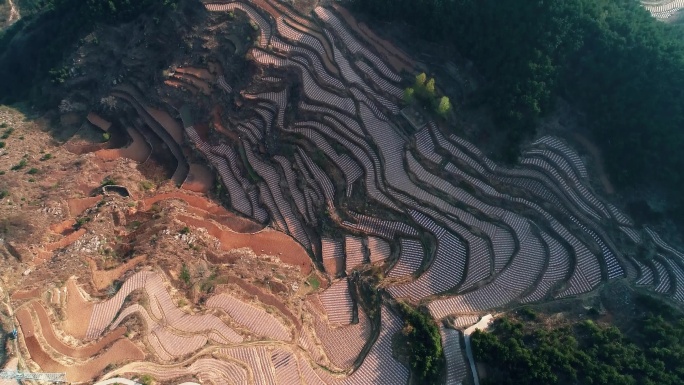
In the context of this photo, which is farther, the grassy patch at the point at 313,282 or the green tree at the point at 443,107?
the green tree at the point at 443,107

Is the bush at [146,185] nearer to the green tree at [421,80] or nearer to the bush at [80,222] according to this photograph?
the bush at [80,222]

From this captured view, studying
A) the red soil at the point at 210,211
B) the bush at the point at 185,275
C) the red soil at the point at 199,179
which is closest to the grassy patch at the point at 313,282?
the red soil at the point at 210,211

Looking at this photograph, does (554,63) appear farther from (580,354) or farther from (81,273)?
(81,273)

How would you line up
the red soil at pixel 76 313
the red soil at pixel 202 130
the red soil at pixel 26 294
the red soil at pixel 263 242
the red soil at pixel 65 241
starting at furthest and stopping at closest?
1. the red soil at pixel 202 130
2. the red soil at pixel 263 242
3. the red soil at pixel 65 241
4. the red soil at pixel 26 294
5. the red soil at pixel 76 313

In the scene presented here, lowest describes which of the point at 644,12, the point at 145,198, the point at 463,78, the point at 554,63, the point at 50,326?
the point at 50,326

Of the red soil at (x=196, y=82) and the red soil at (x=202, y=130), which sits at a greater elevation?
the red soil at (x=196, y=82)

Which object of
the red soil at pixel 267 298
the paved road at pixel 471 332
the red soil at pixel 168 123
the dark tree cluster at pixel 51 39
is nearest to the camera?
the paved road at pixel 471 332

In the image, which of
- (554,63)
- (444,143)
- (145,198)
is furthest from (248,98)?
(554,63)

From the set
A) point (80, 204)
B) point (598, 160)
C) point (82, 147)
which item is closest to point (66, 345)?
point (80, 204)
